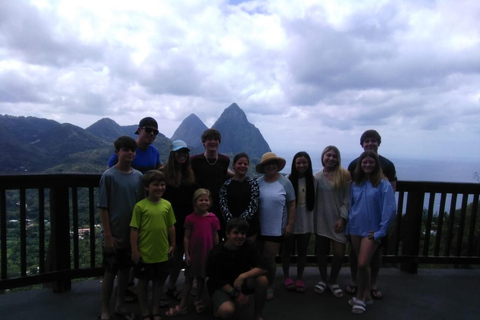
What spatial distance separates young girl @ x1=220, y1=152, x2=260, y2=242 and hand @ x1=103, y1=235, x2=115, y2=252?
0.98 metres

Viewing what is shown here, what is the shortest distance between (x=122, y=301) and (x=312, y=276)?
218cm

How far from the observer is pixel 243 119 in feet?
262

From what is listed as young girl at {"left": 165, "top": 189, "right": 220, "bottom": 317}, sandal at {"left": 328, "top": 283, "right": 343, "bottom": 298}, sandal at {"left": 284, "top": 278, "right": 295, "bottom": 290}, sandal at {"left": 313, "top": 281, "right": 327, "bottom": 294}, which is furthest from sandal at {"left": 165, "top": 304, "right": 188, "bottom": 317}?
sandal at {"left": 328, "top": 283, "right": 343, "bottom": 298}

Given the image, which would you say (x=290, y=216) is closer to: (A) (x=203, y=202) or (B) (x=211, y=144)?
(A) (x=203, y=202)

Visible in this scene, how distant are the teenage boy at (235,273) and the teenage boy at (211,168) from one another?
1.56ft

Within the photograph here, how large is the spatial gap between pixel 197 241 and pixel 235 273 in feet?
1.45

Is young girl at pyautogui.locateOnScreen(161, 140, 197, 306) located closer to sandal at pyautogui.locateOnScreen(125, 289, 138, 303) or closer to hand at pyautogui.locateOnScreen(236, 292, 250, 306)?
sandal at pyautogui.locateOnScreen(125, 289, 138, 303)

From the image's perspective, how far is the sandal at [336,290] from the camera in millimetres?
3279

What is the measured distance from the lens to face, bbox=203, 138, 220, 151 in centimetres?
308

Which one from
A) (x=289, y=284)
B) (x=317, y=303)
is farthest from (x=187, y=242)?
(x=317, y=303)

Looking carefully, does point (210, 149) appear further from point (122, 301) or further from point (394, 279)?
point (394, 279)

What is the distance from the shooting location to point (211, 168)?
10.3 ft

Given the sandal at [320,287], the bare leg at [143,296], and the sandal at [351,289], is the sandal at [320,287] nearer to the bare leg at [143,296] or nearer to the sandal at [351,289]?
the sandal at [351,289]

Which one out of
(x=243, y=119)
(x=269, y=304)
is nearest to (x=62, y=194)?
(x=269, y=304)
